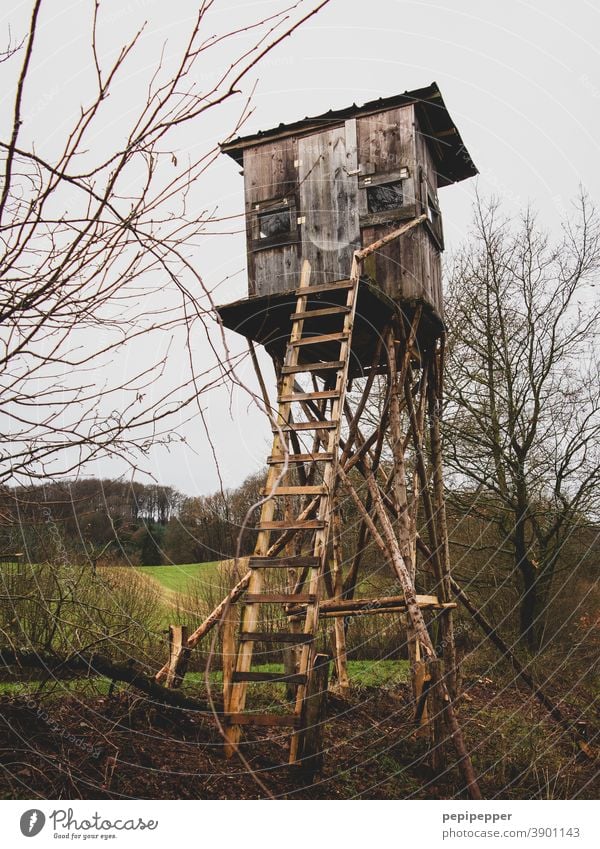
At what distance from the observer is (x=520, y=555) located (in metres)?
14.5

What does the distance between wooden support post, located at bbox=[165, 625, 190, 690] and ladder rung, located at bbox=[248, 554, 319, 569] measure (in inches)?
54.9

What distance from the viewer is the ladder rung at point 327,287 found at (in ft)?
24.7

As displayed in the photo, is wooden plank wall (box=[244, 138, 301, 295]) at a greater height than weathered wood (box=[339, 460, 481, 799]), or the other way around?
wooden plank wall (box=[244, 138, 301, 295])

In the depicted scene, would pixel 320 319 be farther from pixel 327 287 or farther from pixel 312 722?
pixel 312 722

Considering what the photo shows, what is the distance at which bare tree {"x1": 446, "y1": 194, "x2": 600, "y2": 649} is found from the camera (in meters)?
14.3

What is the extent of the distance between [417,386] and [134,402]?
779 centimetres

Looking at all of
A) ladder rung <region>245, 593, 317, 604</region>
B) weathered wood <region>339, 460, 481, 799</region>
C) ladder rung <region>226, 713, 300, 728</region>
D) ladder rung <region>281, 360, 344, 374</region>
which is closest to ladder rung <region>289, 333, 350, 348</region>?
ladder rung <region>281, 360, 344, 374</region>

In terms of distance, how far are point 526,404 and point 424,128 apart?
308 inches

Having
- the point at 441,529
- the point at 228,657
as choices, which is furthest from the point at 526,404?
the point at 228,657

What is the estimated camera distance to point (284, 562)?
19.9ft

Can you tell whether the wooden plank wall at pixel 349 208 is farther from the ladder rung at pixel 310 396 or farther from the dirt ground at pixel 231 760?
the dirt ground at pixel 231 760

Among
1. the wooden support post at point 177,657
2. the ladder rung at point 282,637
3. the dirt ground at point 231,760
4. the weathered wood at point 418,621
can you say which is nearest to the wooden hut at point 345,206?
the weathered wood at point 418,621

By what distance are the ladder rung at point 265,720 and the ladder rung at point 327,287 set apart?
440cm

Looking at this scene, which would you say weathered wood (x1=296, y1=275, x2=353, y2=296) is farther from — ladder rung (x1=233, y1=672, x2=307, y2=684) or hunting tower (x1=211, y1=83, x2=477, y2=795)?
ladder rung (x1=233, y1=672, x2=307, y2=684)
